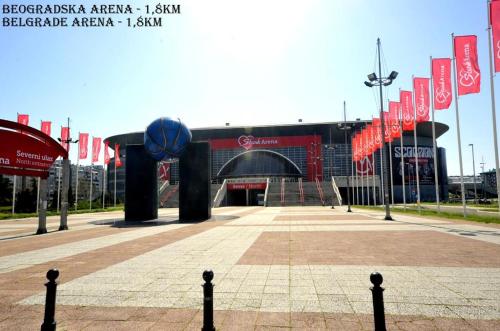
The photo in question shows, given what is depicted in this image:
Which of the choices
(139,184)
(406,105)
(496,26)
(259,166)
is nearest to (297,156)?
(259,166)

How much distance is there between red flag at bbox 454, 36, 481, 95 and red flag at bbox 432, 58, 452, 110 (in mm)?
2135

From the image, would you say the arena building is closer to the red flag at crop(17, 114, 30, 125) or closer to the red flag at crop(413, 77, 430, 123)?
the red flag at crop(17, 114, 30, 125)

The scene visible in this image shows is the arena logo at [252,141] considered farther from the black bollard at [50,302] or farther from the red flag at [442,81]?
the black bollard at [50,302]

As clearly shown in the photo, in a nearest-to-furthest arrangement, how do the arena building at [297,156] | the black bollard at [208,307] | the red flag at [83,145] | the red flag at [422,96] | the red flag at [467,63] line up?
the black bollard at [208,307], the red flag at [467,63], the red flag at [422,96], the red flag at [83,145], the arena building at [297,156]

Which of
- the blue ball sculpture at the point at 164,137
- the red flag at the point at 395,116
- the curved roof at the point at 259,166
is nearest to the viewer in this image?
the blue ball sculpture at the point at 164,137

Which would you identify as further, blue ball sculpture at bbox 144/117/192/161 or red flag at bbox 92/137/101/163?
red flag at bbox 92/137/101/163

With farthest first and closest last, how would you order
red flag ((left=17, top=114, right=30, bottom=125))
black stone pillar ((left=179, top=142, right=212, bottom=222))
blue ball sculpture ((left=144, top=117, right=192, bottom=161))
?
1. red flag ((left=17, top=114, right=30, bottom=125))
2. black stone pillar ((left=179, top=142, right=212, bottom=222))
3. blue ball sculpture ((left=144, top=117, right=192, bottom=161))

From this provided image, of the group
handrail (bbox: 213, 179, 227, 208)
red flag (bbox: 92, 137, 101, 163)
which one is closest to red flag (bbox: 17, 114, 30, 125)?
red flag (bbox: 92, 137, 101, 163)

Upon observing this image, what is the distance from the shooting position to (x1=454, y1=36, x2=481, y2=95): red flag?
20.3m

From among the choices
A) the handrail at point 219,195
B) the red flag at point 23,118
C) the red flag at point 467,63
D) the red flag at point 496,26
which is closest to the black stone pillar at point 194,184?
the red flag at point 467,63

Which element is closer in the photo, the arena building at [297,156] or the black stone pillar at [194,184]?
the black stone pillar at [194,184]

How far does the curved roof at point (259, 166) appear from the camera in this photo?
80688 millimetres

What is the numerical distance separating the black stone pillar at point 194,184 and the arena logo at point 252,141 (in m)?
60.6

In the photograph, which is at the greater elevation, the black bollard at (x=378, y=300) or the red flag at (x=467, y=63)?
the red flag at (x=467, y=63)
